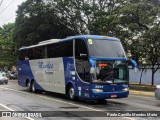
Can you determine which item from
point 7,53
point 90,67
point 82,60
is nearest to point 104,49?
point 82,60

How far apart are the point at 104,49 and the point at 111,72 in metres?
1.28

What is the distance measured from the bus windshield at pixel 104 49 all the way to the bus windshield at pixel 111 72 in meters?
0.41

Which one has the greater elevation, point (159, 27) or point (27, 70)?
point (159, 27)

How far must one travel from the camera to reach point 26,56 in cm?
2816

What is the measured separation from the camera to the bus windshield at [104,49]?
60.8 ft

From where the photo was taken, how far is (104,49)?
1884 cm

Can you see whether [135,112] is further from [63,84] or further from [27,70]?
[27,70]

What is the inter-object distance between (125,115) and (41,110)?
3739 mm

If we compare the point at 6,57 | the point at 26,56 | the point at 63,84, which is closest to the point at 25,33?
the point at 6,57

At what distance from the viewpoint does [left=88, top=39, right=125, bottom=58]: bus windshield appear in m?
18.5

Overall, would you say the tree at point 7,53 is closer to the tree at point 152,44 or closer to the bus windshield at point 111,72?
the tree at point 152,44

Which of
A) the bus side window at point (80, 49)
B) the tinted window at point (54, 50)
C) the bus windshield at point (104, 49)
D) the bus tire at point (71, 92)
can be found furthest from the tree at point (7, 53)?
the bus windshield at point (104, 49)

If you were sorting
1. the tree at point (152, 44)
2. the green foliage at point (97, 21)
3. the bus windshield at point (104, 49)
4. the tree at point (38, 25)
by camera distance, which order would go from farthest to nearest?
the tree at point (38, 25), the green foliage at point (97, 21), the tree at point (152, 44), the bus windshield at point (104, 49)

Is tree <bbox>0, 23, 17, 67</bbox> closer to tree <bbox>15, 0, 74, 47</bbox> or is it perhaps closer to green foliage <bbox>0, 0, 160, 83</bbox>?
green foliage <bbox>0, 0, 160, 83</bbox>
